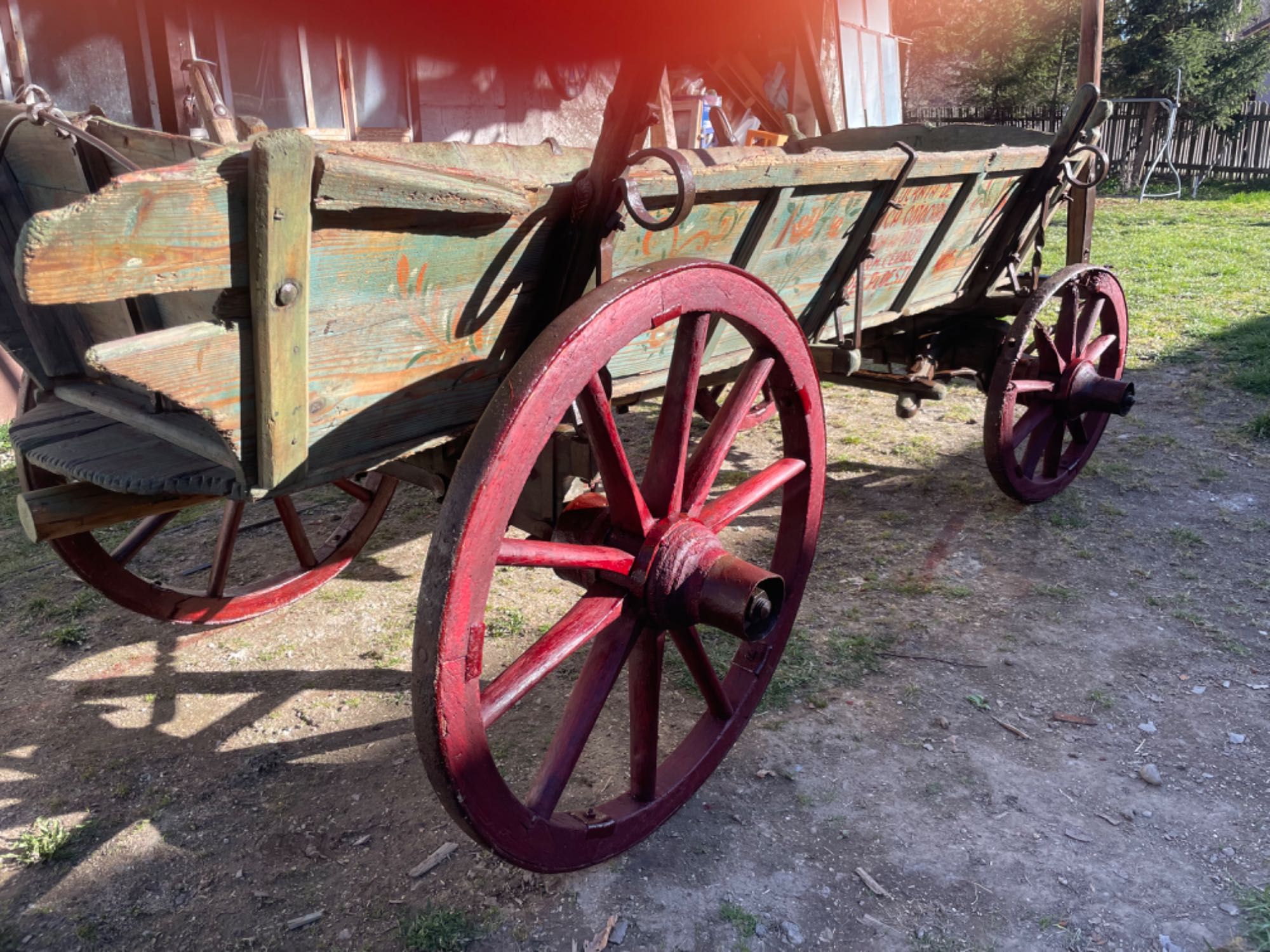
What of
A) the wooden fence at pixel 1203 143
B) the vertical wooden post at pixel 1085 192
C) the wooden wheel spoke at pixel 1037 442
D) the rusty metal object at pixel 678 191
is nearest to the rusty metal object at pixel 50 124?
the rusty metal object at pixel 678 191

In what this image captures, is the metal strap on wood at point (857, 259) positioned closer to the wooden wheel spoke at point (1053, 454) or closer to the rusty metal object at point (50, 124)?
the wooden wheel spoke at point (1053, 454)

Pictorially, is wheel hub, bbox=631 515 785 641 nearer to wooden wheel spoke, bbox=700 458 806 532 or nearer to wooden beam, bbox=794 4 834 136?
wooden wheel spoke, bbox=700 458 806 532

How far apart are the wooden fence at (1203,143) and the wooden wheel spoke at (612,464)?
15.9 meters

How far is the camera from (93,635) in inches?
120

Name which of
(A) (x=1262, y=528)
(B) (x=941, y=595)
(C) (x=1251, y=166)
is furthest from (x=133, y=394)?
(C) (x=1251, y=166)

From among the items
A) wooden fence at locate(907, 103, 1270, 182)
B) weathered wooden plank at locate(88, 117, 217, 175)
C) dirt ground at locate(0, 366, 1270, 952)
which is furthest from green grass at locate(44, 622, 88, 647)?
wooden fence at locate(907, 103, 1270, 182)

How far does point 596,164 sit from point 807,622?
1.87m

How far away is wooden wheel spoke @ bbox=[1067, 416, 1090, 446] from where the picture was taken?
12.9ft

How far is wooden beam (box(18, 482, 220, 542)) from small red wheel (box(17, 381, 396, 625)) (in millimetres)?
394

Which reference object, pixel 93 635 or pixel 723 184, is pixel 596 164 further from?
pixel 93 635

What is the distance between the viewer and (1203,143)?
16.1 m

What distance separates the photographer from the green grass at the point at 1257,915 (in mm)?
1862

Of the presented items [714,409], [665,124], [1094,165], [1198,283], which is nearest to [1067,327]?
[1094,165]

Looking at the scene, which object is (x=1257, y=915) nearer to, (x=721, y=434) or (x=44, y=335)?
(x=721, y=434)
